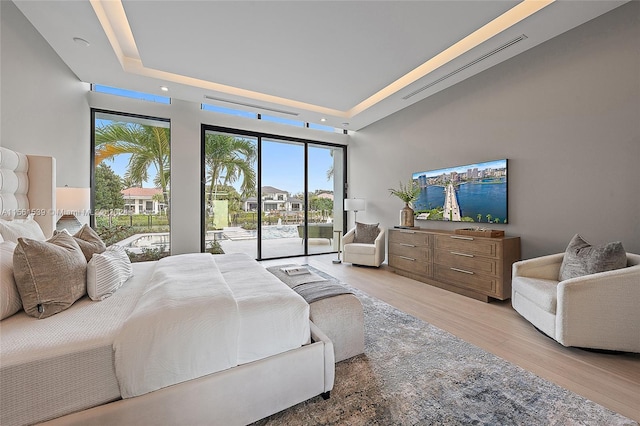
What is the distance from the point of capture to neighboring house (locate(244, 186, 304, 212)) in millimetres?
5438

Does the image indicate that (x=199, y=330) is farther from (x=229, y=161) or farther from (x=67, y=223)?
(x=229, y=161)

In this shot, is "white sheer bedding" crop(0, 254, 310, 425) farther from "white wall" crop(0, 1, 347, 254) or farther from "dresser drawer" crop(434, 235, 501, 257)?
"dresser drawer" crop(434, 235, 501, 257)

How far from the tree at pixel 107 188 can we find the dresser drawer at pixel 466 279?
5.26 m

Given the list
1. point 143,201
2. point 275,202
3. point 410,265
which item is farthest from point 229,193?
point 410,265

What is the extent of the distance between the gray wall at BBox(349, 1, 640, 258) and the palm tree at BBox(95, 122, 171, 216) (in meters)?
4.84

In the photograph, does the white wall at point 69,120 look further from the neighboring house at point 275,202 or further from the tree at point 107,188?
the neighboring house at point 275,202

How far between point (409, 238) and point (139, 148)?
4929 millimetres

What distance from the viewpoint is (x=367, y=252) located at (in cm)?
483

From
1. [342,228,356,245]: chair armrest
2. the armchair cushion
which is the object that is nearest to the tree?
[342,228,356,245]: chair armrest

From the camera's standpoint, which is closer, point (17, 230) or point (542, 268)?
point (17, 230)

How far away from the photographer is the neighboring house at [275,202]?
17.8 ft

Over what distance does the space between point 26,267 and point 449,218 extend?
14.7 feet

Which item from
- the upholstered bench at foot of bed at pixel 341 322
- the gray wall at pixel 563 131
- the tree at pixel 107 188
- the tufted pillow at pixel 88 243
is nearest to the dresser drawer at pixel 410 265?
the gray wall at pixel 563 131

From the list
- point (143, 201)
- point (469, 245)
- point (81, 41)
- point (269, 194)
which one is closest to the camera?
point (81, 41)
